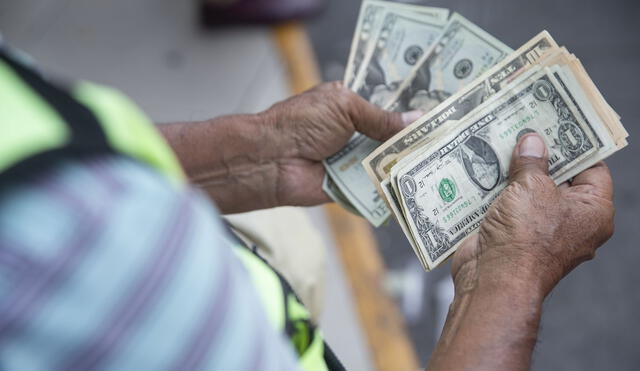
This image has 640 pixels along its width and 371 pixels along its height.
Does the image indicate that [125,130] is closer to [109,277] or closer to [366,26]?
[109,277]

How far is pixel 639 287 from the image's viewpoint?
9.96ft

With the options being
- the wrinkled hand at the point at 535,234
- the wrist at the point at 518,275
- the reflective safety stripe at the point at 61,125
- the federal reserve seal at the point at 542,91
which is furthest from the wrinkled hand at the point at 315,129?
the reflective safety stripe at the point at 61,125

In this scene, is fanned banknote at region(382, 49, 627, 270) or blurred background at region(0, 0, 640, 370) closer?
fanned banknote at region(382, 49, 627, 270)

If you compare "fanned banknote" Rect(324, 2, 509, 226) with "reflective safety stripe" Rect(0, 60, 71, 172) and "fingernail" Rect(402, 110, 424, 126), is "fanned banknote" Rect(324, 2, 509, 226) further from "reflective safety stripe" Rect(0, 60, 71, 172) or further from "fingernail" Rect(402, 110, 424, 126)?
"reflective safety stripe" Rect(0, 60, 71, 172)

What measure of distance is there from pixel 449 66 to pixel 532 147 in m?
0.43

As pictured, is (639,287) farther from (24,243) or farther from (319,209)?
(24,243)

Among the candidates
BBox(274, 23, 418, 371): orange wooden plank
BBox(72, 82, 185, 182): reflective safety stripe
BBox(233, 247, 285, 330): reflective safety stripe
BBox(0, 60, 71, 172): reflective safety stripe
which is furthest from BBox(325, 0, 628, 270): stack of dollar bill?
BBox(274, 23, 418, 371): orange wooden plank

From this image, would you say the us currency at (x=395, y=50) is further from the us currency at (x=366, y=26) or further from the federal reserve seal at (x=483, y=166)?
the federal reserve seal at (x=483, y=166)

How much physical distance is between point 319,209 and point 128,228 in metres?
2.69

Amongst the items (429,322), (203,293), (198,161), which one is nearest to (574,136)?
(198,161)

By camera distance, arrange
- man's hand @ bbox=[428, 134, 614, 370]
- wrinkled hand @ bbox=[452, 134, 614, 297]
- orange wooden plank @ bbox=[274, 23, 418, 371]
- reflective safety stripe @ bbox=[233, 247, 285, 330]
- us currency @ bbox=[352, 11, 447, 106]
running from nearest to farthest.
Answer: reflective safety stripe @ bbox=[233, 247, 285, 330] → man's hand @ bbox=[428, 134, 614, 370] → wrinkled hand @ bbox=[452, 134, 614, 297] → us currency @ bbox=[352, 11, 447, 106] → orange wooden plank @ bbox=[274, 23, 418, 371]

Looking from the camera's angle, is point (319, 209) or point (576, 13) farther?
point (576, 13)

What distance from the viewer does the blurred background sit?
3006 mm

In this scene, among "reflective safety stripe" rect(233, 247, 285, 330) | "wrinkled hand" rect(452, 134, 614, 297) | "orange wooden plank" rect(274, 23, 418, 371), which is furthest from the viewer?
"orange wooden plank" rect(274, 23, 418, 371)
